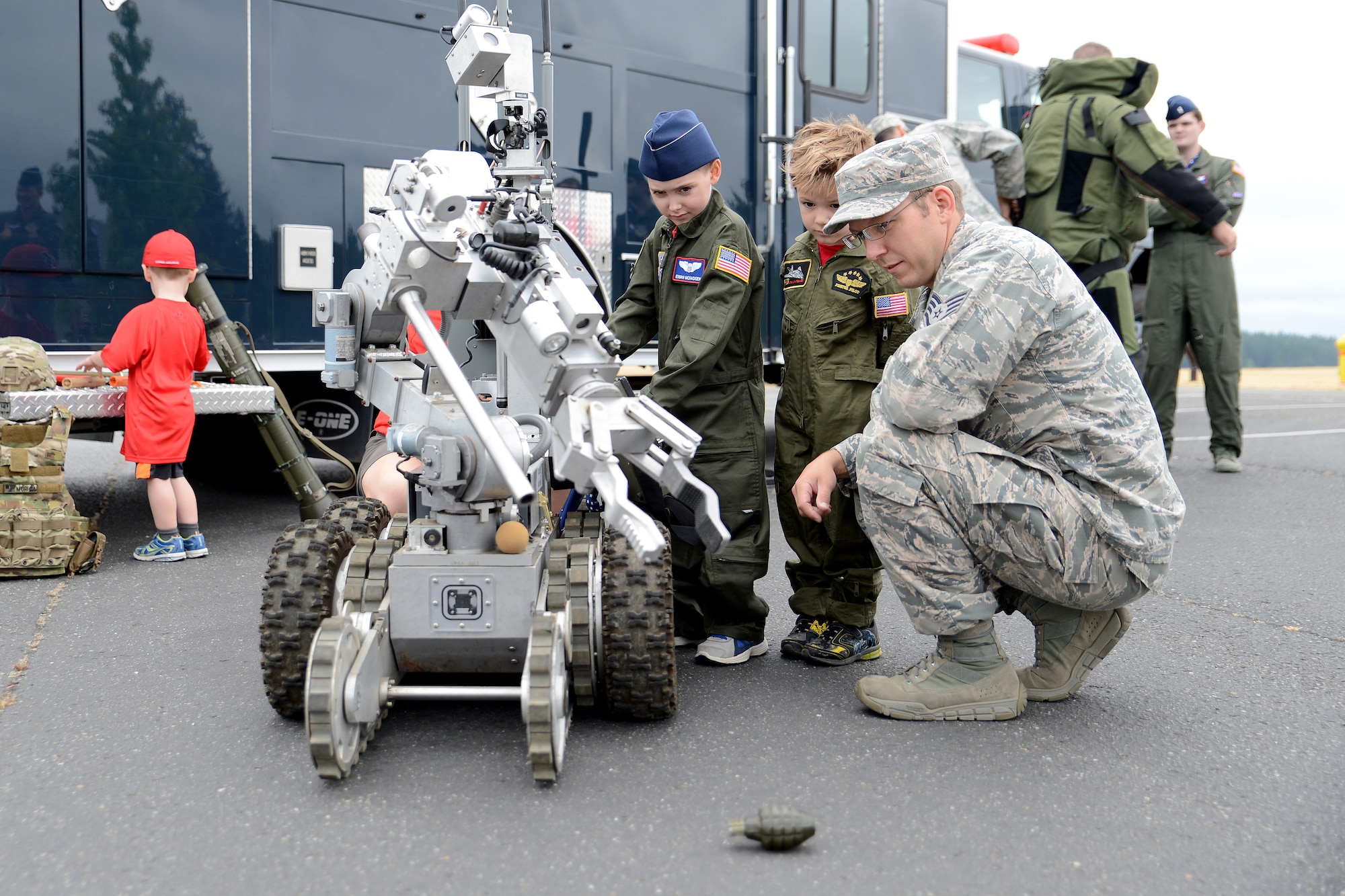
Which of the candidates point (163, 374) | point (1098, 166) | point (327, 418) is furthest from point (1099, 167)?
point (163, 374)

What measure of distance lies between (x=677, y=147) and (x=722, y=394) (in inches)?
27.8

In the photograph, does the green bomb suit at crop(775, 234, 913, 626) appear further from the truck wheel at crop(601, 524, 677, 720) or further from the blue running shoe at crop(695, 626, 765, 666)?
the truck wheel at crop(601, 524, 677, 720)

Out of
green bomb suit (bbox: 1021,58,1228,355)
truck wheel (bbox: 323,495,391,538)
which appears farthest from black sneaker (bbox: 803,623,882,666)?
green bomb suit (bbox: 1021,58,1228,355)

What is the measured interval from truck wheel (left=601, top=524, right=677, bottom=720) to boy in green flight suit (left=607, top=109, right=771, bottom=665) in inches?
19.2

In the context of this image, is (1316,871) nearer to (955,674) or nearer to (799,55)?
(955,674)

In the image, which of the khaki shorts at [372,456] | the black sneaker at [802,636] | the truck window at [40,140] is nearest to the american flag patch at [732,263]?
the black sneaker at [802,636]

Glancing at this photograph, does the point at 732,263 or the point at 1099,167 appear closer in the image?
the point at 732,263

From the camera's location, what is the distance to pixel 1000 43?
9305 millimetres

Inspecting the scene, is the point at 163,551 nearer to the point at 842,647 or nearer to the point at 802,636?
the point at 802,636

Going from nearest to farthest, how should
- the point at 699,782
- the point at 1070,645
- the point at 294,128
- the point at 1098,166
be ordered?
the point at 699,782, the point at 1070,645, the point at 294,128, the point at 1098,166

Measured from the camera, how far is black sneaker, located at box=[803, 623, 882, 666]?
3.03 meters

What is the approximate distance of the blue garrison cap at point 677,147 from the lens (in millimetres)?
2904

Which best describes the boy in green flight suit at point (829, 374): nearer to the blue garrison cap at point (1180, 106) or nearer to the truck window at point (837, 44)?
the truck window at point (837, 44)

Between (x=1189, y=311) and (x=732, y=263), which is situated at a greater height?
(x=1189, y=311)
